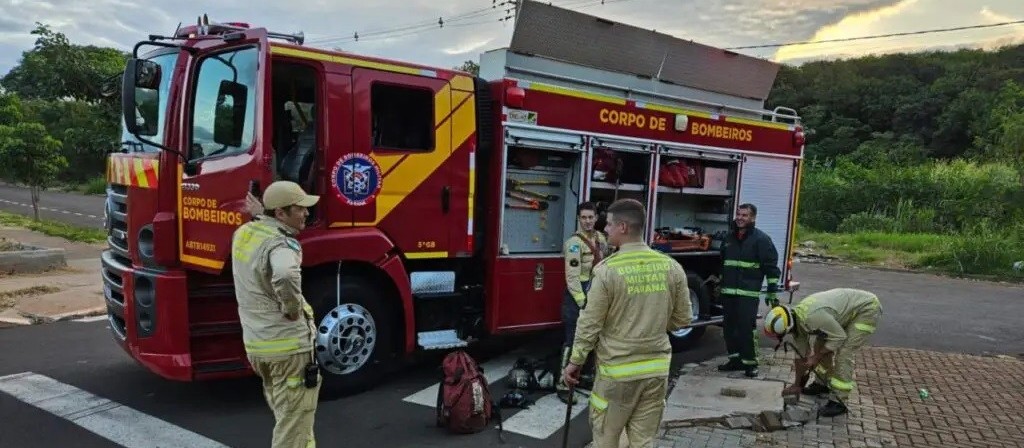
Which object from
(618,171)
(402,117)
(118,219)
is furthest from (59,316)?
(618,171)

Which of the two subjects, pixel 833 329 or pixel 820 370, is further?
pixel 820 370

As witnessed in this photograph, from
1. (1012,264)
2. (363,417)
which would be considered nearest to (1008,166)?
(1012,264)

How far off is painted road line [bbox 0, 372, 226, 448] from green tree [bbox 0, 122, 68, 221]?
489 inches

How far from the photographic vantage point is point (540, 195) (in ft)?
20.6

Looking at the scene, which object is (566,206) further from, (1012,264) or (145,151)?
(1012,264)

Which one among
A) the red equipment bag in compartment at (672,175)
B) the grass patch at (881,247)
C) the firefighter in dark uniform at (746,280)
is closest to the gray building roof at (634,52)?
the red equipment bag in compartment at (672,175)

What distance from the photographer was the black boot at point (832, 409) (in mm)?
5238

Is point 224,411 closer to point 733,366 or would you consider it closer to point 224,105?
point 224,105

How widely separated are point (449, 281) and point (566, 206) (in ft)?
4.50

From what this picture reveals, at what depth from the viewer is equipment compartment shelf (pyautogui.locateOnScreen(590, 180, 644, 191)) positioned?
6500mm

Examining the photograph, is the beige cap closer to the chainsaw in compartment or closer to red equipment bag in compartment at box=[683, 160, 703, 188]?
the chainsaw in compartment

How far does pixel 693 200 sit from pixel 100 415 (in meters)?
6.01

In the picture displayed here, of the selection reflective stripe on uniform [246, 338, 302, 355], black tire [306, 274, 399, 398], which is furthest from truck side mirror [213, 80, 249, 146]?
reflective stripe on uniform [246, 338, 302, 355]

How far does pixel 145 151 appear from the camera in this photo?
4984 millimetres
